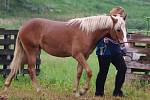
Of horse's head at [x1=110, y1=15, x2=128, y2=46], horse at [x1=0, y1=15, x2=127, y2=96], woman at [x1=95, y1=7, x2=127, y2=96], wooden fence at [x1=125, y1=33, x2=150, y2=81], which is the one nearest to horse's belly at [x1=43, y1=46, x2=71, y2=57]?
horse at [x1=0, y1=15, x2=127, y2=96]

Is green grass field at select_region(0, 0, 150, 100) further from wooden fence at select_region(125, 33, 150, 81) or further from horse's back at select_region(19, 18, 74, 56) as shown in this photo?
horse's back at select_region(19, 18, 74, 56)

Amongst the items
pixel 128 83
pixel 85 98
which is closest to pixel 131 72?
pixel 128 83

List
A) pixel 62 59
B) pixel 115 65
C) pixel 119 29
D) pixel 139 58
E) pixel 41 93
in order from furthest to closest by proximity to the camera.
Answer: pixel 62 59 → pixel 139 58 → pixel 115 65 → pixel 41 93 → pixel 119 29

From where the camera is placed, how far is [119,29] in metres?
9.16

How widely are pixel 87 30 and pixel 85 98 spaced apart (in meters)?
1.37

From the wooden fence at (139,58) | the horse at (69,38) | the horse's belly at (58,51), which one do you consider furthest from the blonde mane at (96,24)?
the wooden fence at (139,58)

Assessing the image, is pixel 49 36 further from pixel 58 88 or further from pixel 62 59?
pixel 62 59

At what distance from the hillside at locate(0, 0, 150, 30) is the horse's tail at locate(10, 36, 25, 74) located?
3042 cm

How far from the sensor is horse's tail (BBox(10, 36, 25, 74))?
9.88m

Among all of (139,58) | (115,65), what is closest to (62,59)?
(139,58)

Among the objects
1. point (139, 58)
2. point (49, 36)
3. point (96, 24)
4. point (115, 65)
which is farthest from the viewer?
point (139, 58)

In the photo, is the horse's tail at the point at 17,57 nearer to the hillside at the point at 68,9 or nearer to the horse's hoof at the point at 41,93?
the horse's hoof at the point at 41,93

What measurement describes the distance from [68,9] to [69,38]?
44620mm

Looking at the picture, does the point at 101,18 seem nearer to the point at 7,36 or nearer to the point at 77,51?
the point at 77,51
